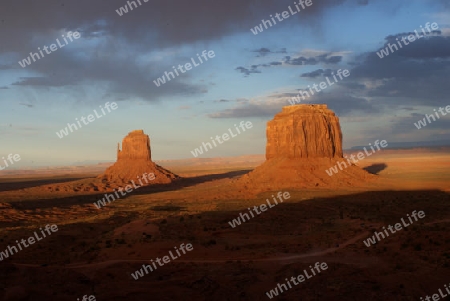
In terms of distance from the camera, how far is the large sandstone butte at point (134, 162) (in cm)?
9969

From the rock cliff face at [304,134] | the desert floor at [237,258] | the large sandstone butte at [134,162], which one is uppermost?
the large sandstone butte at [134,162]

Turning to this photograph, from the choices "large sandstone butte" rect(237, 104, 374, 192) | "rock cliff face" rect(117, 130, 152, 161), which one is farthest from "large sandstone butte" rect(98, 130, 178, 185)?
"large sandstone butte" rect(237, 104, 374, 192)

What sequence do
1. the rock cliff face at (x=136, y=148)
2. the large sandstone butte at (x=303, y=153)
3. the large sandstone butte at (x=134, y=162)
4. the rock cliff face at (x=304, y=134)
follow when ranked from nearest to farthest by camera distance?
the large sandstone butte at (x=303, y=153), the rock cliff face at (x=304, y=134), the large sandstone butte at (x=134, y=162), the rock cliff face at (x=136, y=148)

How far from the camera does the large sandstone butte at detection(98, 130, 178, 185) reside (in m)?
99.7

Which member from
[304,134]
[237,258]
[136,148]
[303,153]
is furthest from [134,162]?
[237,258]

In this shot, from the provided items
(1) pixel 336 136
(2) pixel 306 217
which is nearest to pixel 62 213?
(2) pixel 306 217

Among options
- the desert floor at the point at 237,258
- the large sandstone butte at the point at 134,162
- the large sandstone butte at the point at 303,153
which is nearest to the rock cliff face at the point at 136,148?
the large sandstone butte at the point at 134,162

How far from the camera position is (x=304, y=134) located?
220ft

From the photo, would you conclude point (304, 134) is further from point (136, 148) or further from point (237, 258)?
point (136, 148)

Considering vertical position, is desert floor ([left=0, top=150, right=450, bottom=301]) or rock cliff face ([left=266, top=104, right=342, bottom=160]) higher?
rock cliff face ([left=266, top=104, right=342, bottom=160])

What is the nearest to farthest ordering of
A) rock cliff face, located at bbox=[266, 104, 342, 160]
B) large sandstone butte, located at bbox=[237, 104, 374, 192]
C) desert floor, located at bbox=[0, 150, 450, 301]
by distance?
desert floor, located at bbox=[0, 150, 450, 301] → large sandstone butte, located at bbox=[237, 104, 374, 192] → rock cliff face, located at bbox=[266, 104, 342, 160]

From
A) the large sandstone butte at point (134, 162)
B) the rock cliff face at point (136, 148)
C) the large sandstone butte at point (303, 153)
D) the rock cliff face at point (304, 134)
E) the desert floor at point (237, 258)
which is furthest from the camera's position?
the rock cliff face at point (136, 148)

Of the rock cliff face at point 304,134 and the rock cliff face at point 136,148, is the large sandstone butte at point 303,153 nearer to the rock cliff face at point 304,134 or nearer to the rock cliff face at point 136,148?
the rock cliff face at point 304,134

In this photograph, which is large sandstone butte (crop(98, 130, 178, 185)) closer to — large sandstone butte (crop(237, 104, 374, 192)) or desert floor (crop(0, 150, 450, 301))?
large sandstone butte (crop(237, 104, 374, 192))
